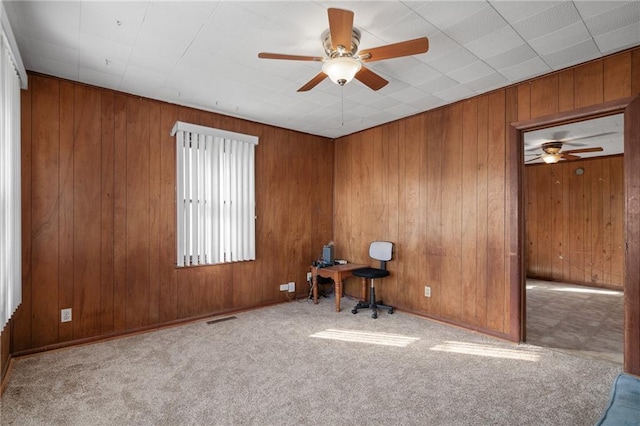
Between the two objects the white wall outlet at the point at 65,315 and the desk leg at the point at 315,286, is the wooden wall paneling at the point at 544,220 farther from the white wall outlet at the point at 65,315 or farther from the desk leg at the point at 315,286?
the white wall outlet at the point at 65,315

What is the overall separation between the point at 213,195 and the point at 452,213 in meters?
2.98

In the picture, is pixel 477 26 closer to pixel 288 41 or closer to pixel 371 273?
pixel 288 41

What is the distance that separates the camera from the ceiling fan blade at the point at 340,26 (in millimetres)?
1889

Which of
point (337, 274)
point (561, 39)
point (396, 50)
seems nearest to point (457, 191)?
point (561, 39)

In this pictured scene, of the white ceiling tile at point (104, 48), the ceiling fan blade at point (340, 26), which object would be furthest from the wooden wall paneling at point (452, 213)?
the white ceiling tile at point (104, 48)

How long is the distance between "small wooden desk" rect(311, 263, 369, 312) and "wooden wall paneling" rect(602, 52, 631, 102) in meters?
3.24

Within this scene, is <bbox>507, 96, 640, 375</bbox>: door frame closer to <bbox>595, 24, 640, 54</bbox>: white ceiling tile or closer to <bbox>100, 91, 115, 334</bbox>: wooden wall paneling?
<bbox>595, 24, 640, 54</bbox>: white ceiling tile

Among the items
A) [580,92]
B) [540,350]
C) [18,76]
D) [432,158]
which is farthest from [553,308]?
[18,76]

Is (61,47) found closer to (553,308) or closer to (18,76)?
(18,76)

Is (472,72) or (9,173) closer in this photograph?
(9,173)

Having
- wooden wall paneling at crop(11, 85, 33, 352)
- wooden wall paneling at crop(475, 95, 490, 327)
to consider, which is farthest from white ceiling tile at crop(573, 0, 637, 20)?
wooden wall paneling at crop(11, 85, 33, 352)

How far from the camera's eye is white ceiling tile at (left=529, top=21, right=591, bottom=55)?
239 cm

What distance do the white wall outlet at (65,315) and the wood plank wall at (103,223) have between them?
0.04 meters

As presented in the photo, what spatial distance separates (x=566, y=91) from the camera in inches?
119
